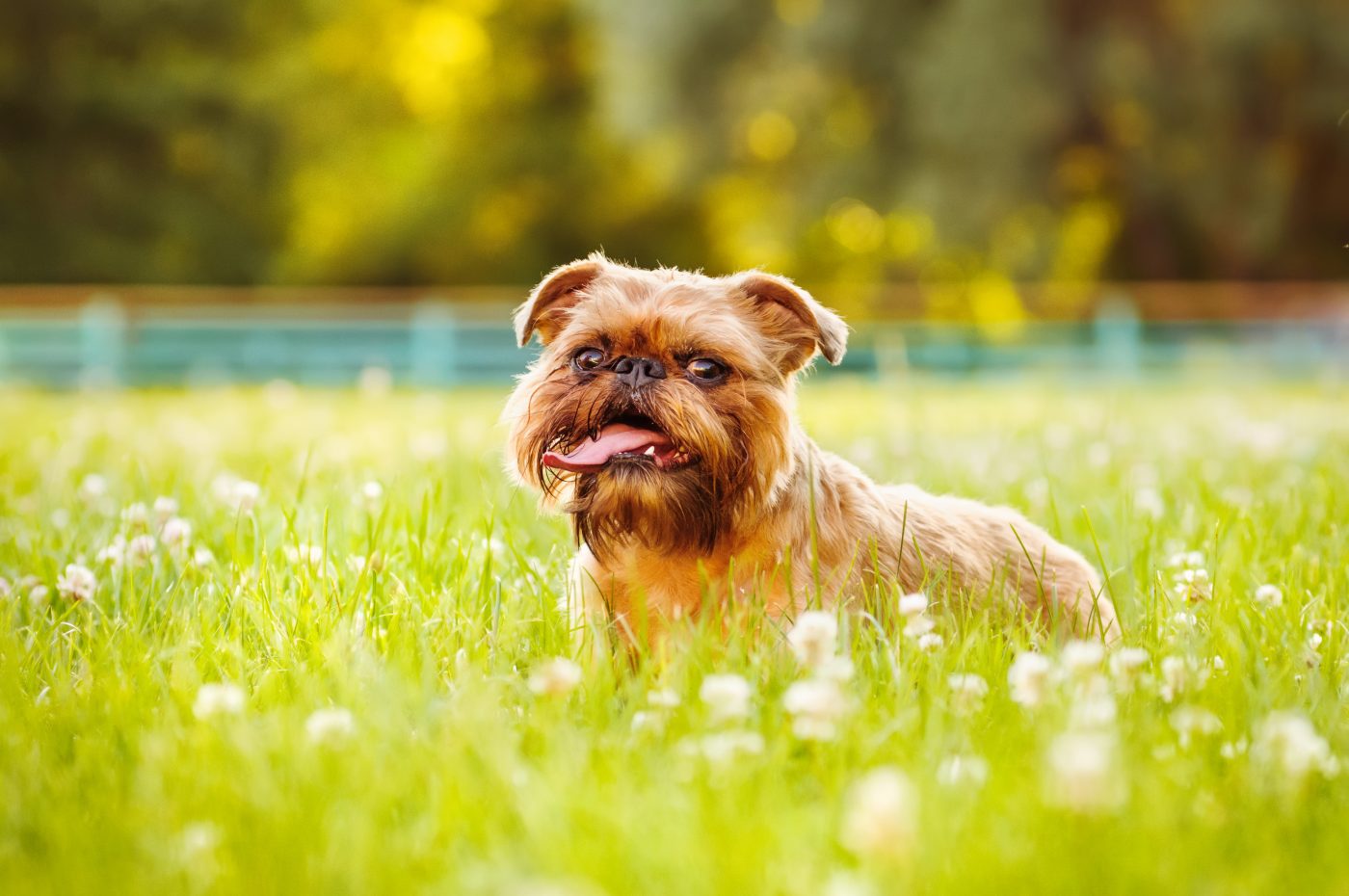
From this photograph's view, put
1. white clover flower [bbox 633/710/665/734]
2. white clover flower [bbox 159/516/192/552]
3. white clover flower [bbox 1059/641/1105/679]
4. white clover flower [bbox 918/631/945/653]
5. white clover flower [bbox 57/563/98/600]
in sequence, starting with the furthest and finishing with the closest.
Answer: white clover flower [bbox 159/516/192/552]
white clover flower [bbox 57/563/98/600]
white clover flower [bbox 918/631/945/653]
white clover flower [bbox 633/710/665/734]
white clover flower [bbox 1059/641/1105/679]

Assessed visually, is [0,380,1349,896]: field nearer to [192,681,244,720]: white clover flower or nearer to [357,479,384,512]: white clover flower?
[192,681,244,720]: white clover flower

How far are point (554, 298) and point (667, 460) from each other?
0.90 meters

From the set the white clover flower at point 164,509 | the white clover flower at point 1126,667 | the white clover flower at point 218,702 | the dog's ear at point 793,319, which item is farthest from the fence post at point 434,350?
the white clover flower at point 1126,667

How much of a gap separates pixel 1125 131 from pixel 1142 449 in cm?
1897

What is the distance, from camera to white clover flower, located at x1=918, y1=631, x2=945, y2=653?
9.02 ft

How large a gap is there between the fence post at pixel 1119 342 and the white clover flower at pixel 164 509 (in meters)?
22.4

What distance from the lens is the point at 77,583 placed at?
3.58m

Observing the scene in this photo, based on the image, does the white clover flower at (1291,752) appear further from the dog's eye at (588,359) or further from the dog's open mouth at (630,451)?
the dog's eye at (588,359)

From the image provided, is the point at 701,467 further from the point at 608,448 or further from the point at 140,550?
the point at 140,550

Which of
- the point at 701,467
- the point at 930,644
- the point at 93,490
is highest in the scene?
the point at 701,467

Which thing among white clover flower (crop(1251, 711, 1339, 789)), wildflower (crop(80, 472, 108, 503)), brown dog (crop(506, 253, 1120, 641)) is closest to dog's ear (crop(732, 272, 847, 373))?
brown dog (crop(506, 253, 1120, 641))

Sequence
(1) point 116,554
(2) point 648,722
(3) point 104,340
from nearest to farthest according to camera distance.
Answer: (2) point 648,722
(1) point 116,554
(3) point 104,340

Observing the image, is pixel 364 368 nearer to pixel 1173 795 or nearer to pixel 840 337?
pixel 840 337

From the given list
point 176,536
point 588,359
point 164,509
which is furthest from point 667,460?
point 164,509
